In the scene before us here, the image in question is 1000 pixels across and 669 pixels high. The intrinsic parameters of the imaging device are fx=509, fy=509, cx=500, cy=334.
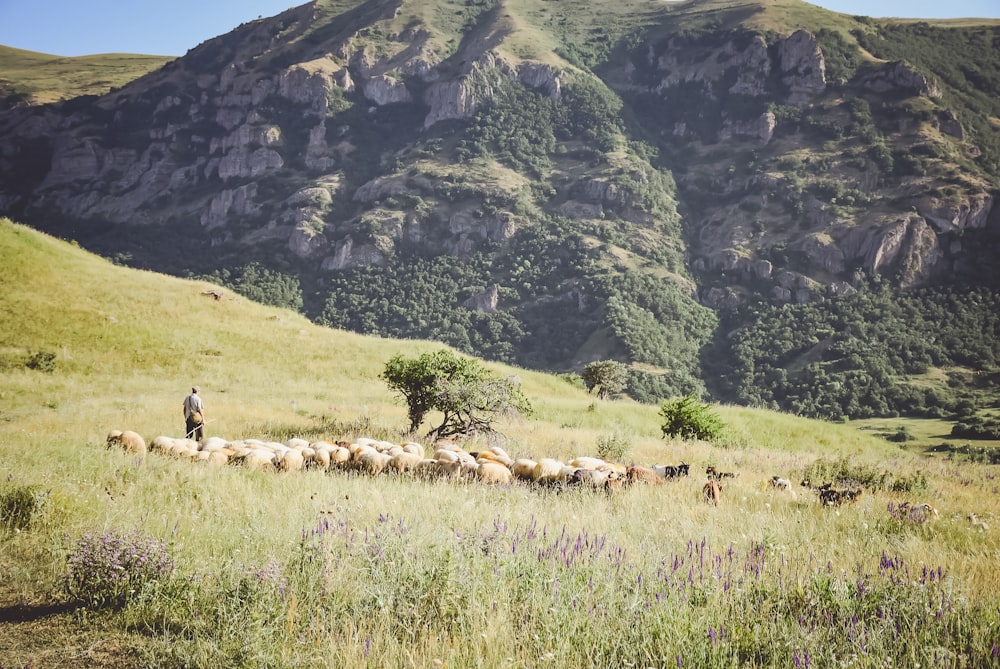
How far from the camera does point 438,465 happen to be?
330 inches

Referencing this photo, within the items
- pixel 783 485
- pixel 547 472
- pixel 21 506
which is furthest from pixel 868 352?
pixel 21 506

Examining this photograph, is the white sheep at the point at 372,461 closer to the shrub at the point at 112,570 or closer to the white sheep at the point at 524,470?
the white sheep at the point at 524,470

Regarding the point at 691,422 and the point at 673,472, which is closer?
the point at 673,472

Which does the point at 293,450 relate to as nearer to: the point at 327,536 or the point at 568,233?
the point at 327,536

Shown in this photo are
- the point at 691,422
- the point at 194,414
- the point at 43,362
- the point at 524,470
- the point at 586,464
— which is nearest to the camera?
the point at 524,470

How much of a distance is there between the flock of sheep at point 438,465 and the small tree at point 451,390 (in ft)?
11.4

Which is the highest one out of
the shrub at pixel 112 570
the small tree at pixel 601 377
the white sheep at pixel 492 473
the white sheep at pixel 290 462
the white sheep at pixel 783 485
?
the shrub at pixel 112 570

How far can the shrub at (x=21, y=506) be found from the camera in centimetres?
500

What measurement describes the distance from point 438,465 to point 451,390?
4931mm

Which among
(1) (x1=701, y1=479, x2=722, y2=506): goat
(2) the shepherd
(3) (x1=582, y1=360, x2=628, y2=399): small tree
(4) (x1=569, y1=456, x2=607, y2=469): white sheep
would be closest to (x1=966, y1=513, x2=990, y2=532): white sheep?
(1) (x1=701, y1=479, x2=722, y2=506): goat

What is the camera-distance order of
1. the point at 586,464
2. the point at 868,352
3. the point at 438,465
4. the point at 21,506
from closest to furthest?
the point at 21,506 → the point at 438,465 → the point at 586,464 → the point at 868,352

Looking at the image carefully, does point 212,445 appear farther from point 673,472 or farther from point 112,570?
point 673,472

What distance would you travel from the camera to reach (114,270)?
37.8m

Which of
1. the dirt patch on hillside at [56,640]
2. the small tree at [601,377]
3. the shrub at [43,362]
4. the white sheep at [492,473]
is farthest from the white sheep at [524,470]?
the small tree at [601,377]
